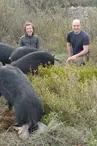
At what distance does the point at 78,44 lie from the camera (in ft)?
26.2

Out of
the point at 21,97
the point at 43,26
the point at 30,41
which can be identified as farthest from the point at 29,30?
the point at 43,26

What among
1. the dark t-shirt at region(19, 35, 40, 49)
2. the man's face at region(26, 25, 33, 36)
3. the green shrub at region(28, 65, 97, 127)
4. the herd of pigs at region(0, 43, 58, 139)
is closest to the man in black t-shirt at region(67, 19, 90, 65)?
the dark t-shirt at region(19, 35, 40, 49)

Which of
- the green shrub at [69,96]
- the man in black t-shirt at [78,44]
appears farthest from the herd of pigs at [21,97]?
the man in black t-shirt at [78,44]

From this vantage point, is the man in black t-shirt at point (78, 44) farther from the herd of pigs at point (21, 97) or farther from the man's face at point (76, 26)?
the herd of pigs at point (21, 97)

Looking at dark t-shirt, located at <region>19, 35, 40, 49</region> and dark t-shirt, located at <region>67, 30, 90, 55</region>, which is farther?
dark t-shirt, located at <region>19, 35, 40, 49</region>

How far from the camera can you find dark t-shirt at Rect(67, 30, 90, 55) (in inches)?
308

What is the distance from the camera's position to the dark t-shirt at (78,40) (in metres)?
7.82

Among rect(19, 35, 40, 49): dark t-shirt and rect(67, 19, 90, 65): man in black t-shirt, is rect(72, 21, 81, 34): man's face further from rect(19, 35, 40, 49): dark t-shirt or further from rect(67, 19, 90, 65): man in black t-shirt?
rect(19, 35, 40, 49): dark t-shirt

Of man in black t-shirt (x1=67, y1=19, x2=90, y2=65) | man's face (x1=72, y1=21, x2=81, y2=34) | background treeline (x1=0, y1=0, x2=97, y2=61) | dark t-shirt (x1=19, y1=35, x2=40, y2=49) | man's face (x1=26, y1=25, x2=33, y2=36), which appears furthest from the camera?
background treeline (x1=0, y1=0, x2=97, y2=61)

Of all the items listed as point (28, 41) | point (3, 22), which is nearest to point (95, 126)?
point (28, 41)

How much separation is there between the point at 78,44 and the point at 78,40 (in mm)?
106

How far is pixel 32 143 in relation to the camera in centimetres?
428

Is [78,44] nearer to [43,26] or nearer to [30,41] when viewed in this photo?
[30,41]

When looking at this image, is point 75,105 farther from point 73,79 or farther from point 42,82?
point 42,82
